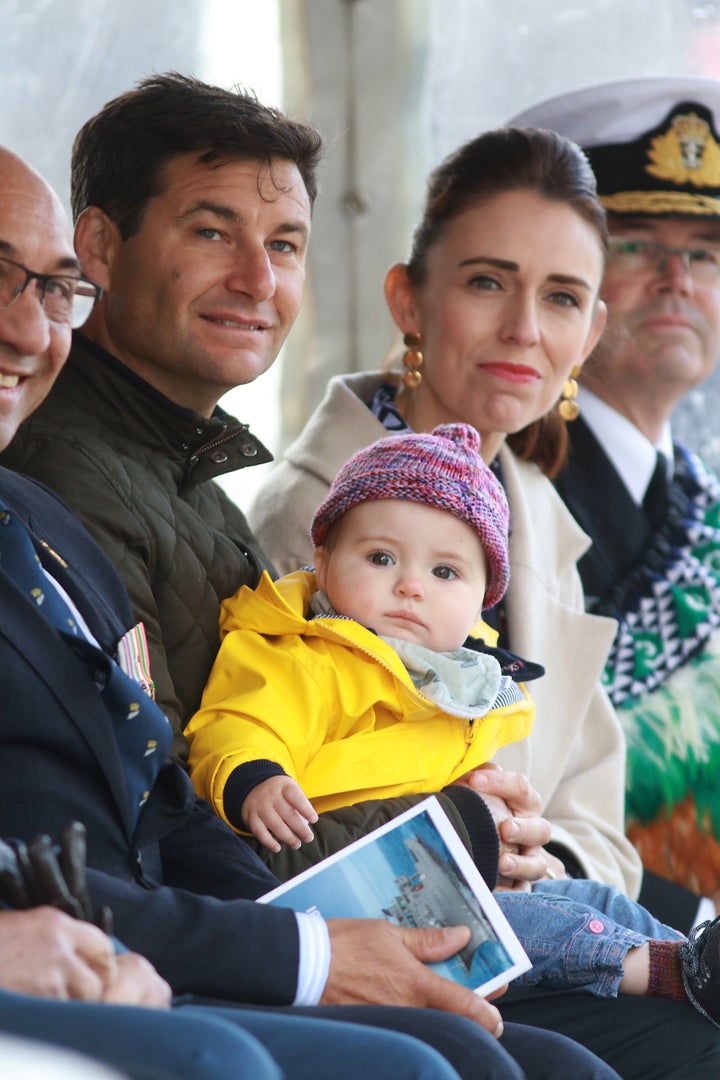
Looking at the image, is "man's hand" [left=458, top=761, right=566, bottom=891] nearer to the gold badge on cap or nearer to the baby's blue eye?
the baby's blue eye

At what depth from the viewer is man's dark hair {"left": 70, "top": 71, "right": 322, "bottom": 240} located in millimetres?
2502

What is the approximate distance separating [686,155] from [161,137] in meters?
1.74

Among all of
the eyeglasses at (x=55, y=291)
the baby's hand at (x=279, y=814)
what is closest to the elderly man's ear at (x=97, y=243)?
the eyeglasses at (x=55, y=291)

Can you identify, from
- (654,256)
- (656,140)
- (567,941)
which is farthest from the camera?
(654,256)

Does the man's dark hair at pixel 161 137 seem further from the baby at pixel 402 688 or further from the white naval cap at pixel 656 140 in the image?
the white naval cap at pixel 656 140

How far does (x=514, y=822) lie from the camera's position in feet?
7.86

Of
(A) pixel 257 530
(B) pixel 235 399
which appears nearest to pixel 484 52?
(B) pixel 235 399

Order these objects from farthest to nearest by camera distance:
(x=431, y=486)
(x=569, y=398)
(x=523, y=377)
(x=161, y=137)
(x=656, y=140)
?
(x=656, y=140), (x=569, y=398), (x=523, y=377), (x=161, y=137), (x=431, y=486)

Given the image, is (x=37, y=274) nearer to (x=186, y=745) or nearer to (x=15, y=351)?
(x=15, y=351)

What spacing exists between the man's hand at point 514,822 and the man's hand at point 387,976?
0.60 metres

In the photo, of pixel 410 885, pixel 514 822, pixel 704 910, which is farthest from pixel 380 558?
pixel 704 910

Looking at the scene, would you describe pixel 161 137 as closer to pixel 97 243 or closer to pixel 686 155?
pixel 97 243

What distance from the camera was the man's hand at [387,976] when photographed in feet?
5.56

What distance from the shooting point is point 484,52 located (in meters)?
4.53
